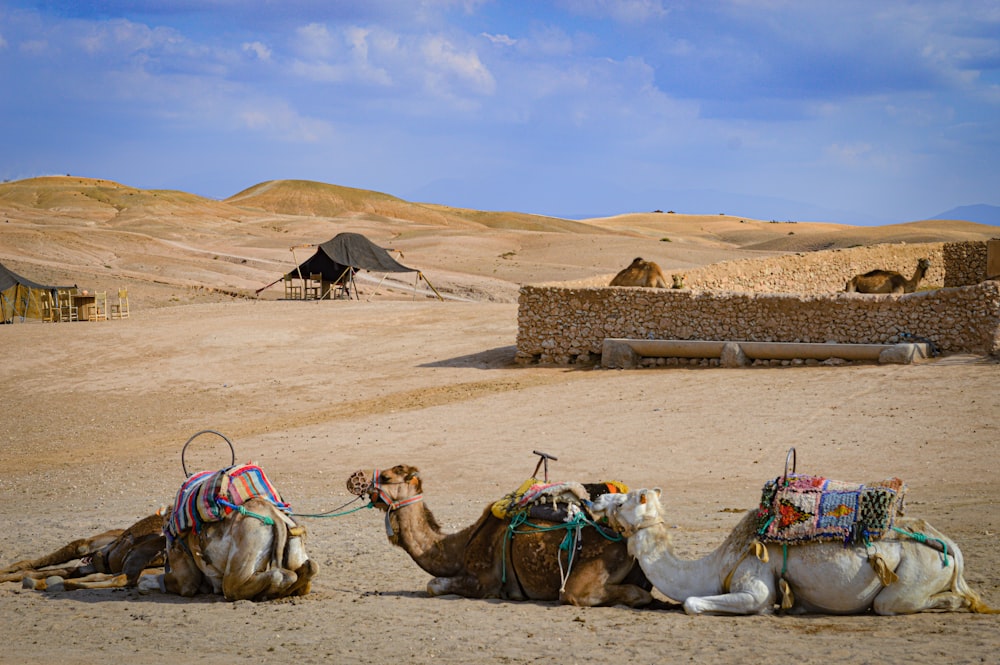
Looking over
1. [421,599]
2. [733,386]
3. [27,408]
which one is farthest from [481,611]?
[27,408]

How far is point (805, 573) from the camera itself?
6.61 m

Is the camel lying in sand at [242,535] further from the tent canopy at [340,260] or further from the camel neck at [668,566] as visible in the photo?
the tent canopy at [340,260]

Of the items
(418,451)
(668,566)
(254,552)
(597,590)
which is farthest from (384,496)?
(418,451)

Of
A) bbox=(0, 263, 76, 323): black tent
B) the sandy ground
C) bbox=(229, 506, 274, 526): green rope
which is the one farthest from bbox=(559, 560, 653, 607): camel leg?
bbox=(0, 263, 76, 323): black tent

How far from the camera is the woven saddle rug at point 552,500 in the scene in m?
7.32

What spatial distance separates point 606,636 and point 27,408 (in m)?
17.3

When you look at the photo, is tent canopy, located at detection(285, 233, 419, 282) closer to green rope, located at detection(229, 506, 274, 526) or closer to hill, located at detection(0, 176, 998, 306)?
hill, located at detection(0, 176, 998, 306)

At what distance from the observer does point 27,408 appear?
2073cm

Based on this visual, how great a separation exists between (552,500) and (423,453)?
740 cm

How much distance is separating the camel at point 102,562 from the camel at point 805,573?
3968 millimetres

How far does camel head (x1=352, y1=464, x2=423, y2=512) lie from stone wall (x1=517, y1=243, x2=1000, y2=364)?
486 inches

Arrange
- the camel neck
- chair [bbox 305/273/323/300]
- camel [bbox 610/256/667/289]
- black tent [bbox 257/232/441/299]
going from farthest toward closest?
1. black tent [bbox 257/232/441/299]
2. chair [bbox 305/273/323/300]
3. camel [bbox 610/256/667/289]
4. the camel neck

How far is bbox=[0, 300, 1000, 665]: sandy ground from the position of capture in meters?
6.49

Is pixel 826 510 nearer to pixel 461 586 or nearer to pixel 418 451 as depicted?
pixel 461 586
